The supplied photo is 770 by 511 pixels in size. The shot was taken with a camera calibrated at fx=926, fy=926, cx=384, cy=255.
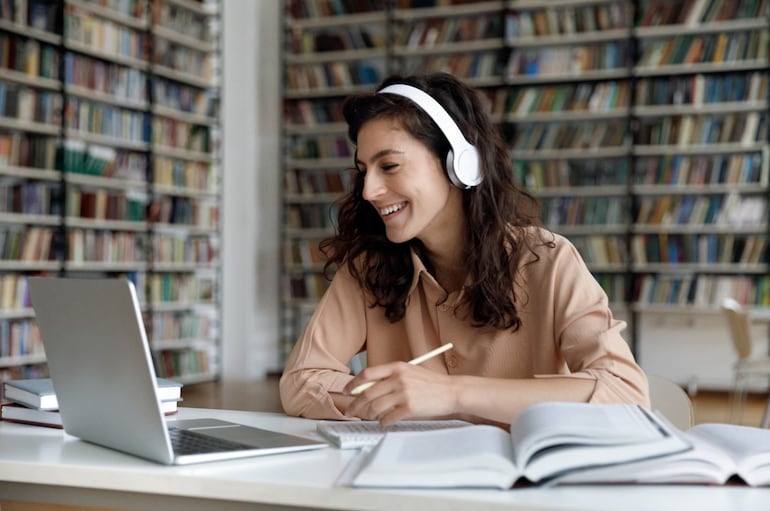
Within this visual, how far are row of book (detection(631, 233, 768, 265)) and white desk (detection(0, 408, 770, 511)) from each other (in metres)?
5.53

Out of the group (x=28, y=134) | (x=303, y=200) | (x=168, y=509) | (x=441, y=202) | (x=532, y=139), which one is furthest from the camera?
(x=303, y=200)

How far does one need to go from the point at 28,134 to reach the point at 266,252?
250 centimetres

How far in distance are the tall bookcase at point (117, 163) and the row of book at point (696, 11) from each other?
3.08 m

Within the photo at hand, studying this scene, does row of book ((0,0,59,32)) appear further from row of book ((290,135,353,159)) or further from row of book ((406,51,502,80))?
row of book ((406,51,502,80))

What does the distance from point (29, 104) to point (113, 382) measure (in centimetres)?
445

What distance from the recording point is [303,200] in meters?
7.21

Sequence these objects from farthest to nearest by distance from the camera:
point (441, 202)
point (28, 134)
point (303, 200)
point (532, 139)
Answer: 1. point (303, 200)
2. point (532, 139)
3. point (28, 134)
4. point (441, 202)

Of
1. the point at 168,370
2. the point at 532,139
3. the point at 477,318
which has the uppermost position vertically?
the point at 532,139

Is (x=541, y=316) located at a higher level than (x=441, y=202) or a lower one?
lower

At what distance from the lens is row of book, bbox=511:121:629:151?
6.35 metres

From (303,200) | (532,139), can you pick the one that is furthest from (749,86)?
(303,200)

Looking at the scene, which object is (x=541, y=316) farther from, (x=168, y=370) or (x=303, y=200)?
(x=303, y=200)

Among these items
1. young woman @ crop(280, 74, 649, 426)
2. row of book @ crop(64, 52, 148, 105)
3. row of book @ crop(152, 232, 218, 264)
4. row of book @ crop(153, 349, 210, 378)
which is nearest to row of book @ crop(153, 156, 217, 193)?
row of book @ crop(152, 232, 218, 264)

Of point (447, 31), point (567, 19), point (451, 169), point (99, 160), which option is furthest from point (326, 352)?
point (447, 31)
